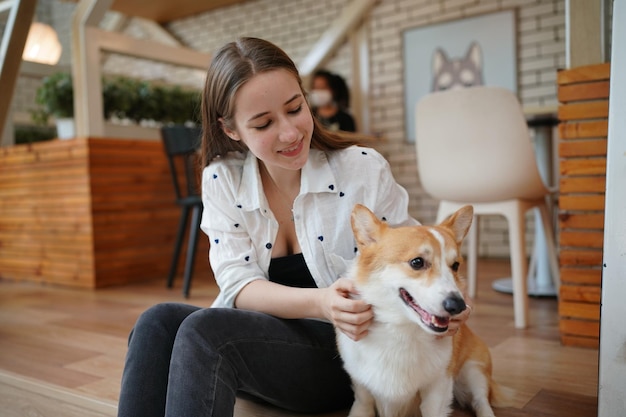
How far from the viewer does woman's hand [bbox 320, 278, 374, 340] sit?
1.07 m

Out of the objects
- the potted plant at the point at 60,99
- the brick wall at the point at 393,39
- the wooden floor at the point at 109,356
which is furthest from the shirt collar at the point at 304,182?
the brick wall at the point at 393,39

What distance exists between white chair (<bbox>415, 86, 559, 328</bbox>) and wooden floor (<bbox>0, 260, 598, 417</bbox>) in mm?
251

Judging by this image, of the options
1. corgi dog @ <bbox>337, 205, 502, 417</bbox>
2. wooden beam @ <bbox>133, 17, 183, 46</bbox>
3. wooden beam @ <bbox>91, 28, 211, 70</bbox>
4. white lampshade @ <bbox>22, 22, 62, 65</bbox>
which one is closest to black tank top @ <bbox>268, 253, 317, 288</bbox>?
corgi dog @ <bbox>337, 205, 502, 417</bbox>

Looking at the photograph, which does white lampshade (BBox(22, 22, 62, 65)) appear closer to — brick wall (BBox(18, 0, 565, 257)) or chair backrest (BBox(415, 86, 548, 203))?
brick wall (BBox(18, 0, 565, 257))

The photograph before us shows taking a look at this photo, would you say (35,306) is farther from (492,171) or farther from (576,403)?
(576,403)

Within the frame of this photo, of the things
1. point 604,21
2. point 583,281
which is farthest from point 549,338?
point 604,21

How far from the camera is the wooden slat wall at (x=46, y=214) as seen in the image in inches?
135

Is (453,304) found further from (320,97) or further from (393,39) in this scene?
(393,39)

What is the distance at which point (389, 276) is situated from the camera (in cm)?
104

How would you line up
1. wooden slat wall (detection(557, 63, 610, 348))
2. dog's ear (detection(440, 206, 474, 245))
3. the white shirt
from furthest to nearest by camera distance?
1. wooden slat wall (detection(557, 63, 610, 348))
2. the white shirt
3. dog's ear (detection(440, 206, 474, 245))

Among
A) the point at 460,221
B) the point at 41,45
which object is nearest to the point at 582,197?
the point at 460,221

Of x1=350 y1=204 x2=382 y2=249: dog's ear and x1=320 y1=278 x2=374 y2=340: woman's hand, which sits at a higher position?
x1=350 y1=204 x2=382 y2=249: dog's ear

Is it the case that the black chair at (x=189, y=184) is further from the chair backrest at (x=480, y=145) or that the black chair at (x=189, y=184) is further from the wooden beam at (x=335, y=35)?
the wooden beam at (x=335, y=35)

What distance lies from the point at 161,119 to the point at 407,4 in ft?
7.38
